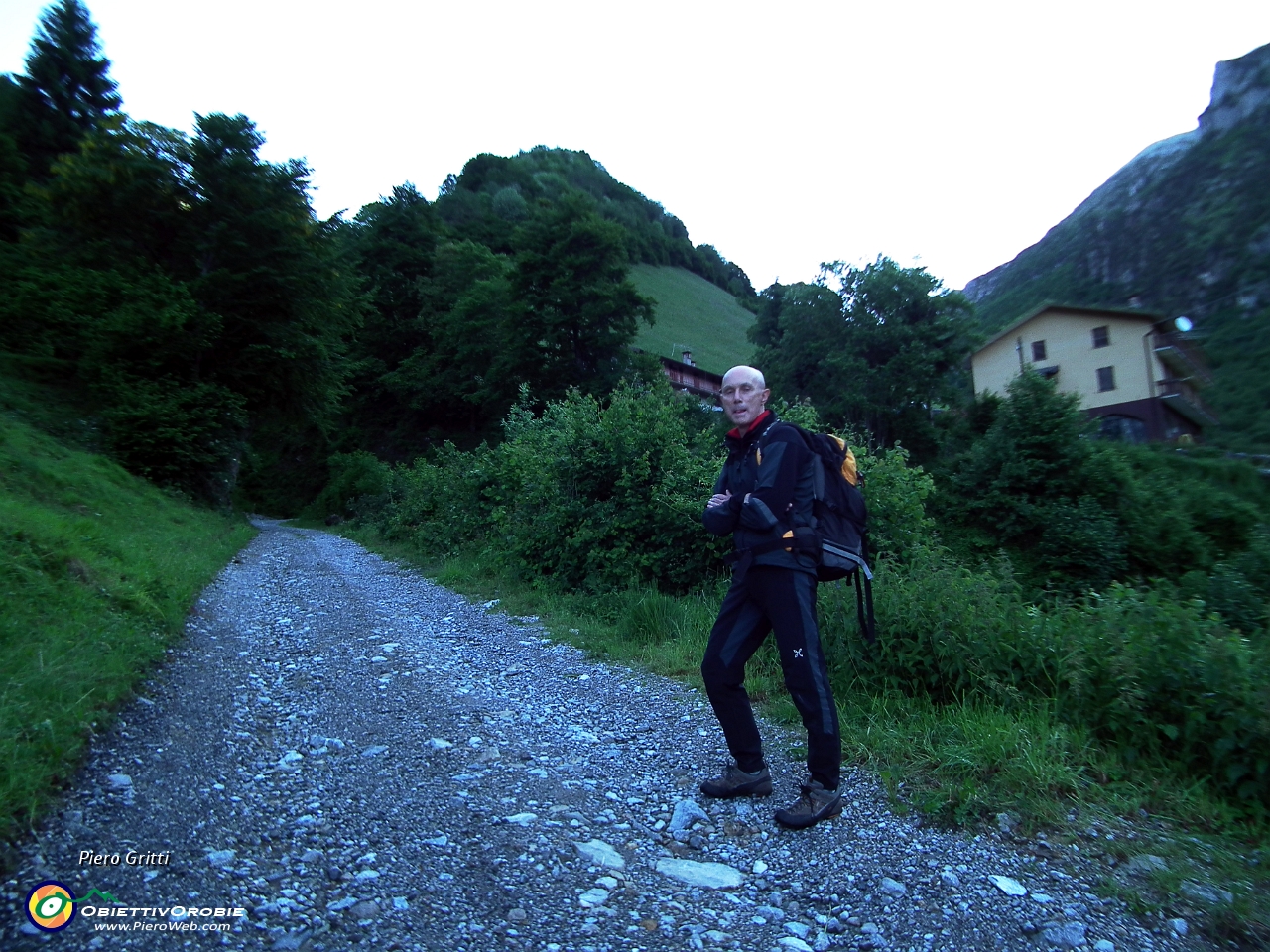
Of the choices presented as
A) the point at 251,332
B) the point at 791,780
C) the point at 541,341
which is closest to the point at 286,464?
the point at 541,341

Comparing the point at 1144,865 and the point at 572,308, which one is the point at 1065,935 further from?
the point at 572,308

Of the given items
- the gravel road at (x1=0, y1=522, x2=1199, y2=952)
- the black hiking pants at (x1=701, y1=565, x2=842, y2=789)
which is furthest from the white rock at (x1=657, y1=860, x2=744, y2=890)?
the black hiking pants at (x1=701, y1=565, x2=842, y2=789)

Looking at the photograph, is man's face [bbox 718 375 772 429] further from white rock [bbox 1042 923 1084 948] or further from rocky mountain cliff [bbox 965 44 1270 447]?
rocky mountain cliff [bbox 965 44 1270 447]

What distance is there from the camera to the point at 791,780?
13.1 ft

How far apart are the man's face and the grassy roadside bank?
1.94 metres

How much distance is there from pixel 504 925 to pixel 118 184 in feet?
83.0

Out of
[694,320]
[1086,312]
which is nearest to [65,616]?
[1086,312]

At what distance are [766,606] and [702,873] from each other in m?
1.16

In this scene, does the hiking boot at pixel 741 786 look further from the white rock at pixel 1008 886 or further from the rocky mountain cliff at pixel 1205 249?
the rocky mountain cliff at pixel 1205 249

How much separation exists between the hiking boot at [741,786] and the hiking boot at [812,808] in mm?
221

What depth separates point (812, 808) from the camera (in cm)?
349

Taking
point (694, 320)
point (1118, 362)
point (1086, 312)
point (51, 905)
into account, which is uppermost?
point (694, 320)

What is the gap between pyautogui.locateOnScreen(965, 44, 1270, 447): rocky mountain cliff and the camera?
62.3 metres

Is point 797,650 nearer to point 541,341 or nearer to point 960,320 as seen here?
point 541,341
